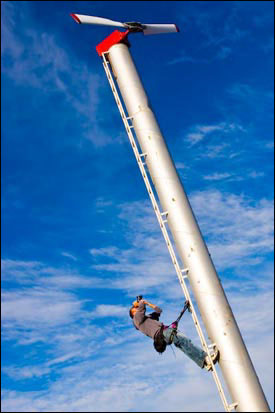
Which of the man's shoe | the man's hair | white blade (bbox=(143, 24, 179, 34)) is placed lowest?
the man's shoe

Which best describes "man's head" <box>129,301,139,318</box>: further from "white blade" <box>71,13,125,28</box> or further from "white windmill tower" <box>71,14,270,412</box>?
"white blade" <box>71,13,125,28</box>

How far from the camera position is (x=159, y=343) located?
20.4 meters

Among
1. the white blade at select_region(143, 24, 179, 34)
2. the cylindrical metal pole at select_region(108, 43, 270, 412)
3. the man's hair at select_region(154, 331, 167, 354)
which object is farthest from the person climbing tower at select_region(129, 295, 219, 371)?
the white blade at select_region(143, 24, 179, 34)

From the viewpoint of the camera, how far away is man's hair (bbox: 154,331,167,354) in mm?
20359

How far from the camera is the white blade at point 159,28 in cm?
2638

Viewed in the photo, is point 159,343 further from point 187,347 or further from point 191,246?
point 191,246

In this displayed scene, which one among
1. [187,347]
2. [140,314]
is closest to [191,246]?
[140,314]

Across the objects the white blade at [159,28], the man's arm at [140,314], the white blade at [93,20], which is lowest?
the man's arm at [140,314]

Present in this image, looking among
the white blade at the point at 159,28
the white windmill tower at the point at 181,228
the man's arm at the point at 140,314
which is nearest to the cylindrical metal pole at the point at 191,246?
the white windmill tower at the point at 181,228

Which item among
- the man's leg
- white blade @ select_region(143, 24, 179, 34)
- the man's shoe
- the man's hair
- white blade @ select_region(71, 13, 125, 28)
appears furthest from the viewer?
white blade @ select_region(143, 24, 179, 34)

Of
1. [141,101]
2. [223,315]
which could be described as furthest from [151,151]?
[223,315]

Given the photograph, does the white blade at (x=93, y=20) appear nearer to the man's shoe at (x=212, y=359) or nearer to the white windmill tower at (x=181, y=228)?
the white windmill tower at (x=181, y=228)

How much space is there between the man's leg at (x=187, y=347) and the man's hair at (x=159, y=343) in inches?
9.7

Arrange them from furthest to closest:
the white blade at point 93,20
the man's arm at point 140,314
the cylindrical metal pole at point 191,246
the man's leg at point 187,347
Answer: the white blade at point 93,20, the man's arm at point 140,314, the man's leg at point 187,347, the cylindrical metal pole at point 191,246
